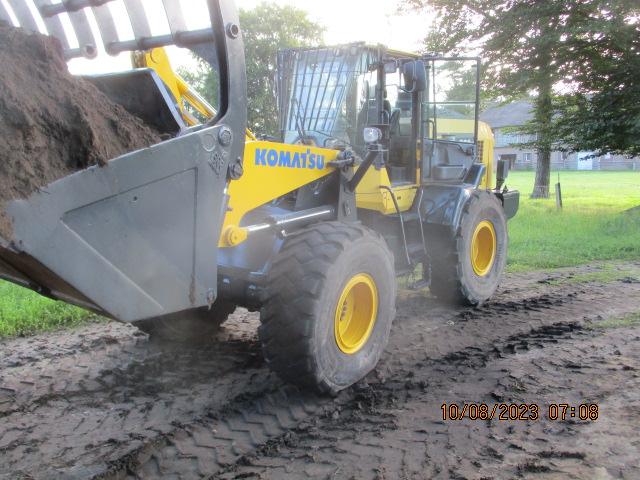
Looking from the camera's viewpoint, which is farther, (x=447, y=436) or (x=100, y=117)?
(x=447, y=436)

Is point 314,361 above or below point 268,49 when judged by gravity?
below

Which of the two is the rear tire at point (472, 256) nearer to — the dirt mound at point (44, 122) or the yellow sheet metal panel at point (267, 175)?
the yellow sheet metal panel at point (267, 175)

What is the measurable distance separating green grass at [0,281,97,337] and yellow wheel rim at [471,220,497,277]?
407 cm

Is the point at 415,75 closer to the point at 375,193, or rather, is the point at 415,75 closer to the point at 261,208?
the point at 375,193

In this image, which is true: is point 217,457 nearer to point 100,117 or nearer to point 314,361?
point 314,361

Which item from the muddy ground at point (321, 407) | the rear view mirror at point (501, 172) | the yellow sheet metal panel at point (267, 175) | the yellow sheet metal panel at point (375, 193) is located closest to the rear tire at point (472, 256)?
the muddy ground at point (321, 407)

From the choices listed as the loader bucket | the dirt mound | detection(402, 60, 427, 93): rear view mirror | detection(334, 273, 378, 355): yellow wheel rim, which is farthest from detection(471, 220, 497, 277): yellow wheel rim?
the dirt mound

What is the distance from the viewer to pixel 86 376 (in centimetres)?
426

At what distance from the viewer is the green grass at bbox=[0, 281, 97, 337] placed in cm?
540

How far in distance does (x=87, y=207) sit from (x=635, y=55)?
45.0 feet

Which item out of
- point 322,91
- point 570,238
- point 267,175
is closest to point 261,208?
point 267,175

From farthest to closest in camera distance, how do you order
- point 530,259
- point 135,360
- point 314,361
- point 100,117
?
point 530,259 < point 135,360 < point 314,361 < point 100,117

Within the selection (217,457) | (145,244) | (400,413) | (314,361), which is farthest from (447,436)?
(145,244)

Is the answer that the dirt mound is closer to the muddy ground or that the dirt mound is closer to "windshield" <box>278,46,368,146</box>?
the muddy ground
